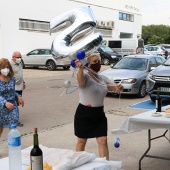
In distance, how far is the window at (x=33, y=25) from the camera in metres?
31.8

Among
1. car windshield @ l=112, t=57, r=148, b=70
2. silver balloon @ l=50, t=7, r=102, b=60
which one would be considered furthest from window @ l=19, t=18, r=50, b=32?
silver balloon @ l=50, t=7, r=102, b=60

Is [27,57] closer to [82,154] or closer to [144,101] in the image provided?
[144,101]

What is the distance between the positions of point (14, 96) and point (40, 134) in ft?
5.53

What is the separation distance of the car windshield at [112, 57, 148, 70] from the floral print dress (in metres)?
8.67

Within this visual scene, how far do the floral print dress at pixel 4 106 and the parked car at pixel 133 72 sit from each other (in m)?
6.50

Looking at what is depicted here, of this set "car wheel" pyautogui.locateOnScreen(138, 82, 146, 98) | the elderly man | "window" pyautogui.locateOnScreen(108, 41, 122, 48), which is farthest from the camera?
"window" pyautogui.locateOnScreen(108, 41, 122, 48)

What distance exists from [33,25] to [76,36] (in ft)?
93.6

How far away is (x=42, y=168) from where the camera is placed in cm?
304

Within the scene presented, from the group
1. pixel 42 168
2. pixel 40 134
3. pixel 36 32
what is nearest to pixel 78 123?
pixel 42 168

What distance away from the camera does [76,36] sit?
17.1 ft

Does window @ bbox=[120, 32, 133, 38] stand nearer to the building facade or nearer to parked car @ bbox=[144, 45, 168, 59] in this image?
the building facade

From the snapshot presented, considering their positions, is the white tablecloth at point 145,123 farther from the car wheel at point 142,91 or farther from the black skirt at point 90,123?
the car wheel at point 142,91

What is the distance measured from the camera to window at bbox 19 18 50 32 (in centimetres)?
3177

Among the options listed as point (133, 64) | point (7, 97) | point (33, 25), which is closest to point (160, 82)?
point (133, 64)
